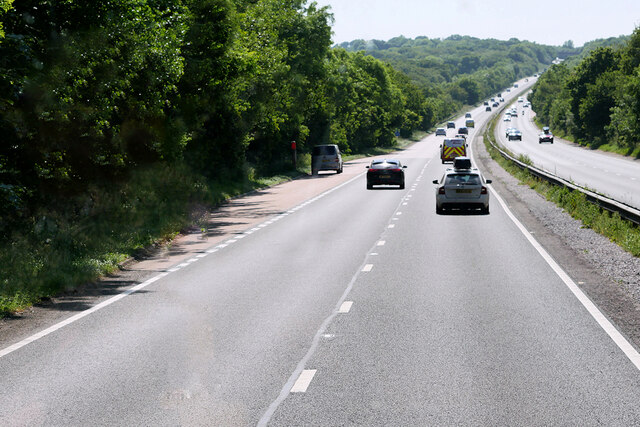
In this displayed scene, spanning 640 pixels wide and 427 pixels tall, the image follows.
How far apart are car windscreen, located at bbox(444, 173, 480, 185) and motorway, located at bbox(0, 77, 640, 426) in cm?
997

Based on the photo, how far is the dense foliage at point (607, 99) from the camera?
6731cm

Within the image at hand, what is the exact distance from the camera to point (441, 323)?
950cm

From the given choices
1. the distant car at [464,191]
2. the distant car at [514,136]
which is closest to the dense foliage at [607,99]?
the distant car at [514,136]

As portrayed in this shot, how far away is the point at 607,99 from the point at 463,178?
230 feet

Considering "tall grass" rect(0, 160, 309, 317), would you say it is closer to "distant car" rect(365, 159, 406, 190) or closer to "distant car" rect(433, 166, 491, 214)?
"distant car" rect(433, 166, 491, 214)

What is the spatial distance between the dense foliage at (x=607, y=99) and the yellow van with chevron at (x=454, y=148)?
14738 millimetres

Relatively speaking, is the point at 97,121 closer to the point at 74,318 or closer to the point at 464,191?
the point at 74,318

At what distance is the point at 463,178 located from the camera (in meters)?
25.1

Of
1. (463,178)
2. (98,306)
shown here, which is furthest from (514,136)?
(98,306)

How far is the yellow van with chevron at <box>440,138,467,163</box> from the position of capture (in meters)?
61.8

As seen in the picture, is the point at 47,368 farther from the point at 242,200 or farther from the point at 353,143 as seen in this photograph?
the point at 353,143

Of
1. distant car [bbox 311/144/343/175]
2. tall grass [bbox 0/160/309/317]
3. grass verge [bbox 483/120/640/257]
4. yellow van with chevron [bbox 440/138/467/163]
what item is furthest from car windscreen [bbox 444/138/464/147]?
tall grass [bbox 0/160/309/317]

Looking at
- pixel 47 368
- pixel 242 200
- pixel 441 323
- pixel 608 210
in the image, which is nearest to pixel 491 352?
pixel 441 323

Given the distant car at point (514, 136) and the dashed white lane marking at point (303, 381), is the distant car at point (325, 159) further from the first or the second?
the distant car at point (514, 136)
